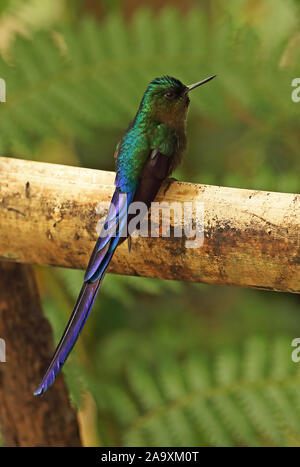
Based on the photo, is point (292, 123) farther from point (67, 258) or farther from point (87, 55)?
point (67, 258)

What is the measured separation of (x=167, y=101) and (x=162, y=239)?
0.33 meters

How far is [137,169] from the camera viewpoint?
1.12m

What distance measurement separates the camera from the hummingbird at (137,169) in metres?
0.98

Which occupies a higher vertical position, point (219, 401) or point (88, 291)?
point (88, 291)
